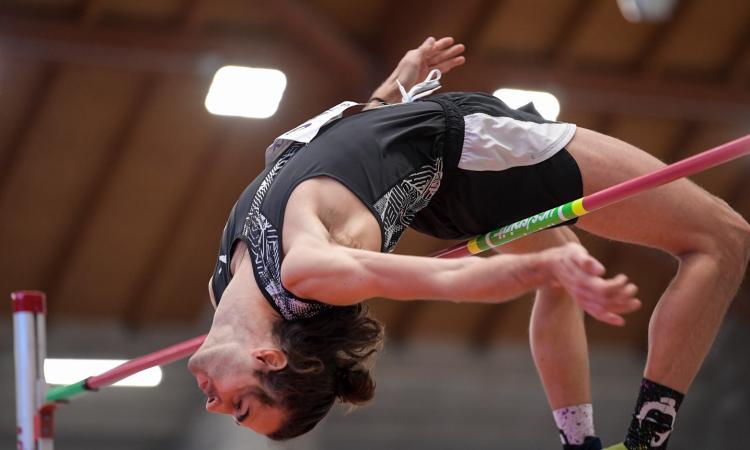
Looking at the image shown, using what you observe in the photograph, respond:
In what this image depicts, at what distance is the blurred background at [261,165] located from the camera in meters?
7.66

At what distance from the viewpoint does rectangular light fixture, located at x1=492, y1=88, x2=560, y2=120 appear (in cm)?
809

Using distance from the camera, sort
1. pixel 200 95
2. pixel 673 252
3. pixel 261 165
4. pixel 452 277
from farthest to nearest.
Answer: pixel 261 165 < pixel 200 95 < pixel 673 252 < pixel 452 277

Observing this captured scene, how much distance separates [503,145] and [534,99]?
542cm

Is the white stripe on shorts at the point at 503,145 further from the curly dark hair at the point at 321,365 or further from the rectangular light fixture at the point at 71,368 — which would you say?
the rectangular light fixture at the point at 71,368

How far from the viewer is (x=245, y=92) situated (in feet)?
26.1

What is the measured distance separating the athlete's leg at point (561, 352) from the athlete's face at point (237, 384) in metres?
0.75

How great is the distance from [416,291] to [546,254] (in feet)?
1.06

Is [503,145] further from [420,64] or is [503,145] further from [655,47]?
[655,47]

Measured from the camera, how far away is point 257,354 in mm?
2926

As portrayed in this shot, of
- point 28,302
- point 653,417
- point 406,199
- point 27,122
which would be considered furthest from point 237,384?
point 27,122

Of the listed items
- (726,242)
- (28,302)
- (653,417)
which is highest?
(28,302)

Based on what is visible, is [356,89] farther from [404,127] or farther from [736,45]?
[404,127]

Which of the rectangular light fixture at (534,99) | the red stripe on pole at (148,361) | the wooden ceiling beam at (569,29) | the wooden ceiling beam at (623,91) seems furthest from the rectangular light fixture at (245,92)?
the red stripe on pole at (148,361)

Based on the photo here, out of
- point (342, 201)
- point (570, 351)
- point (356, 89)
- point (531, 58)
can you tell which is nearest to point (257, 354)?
point (342, 201)
